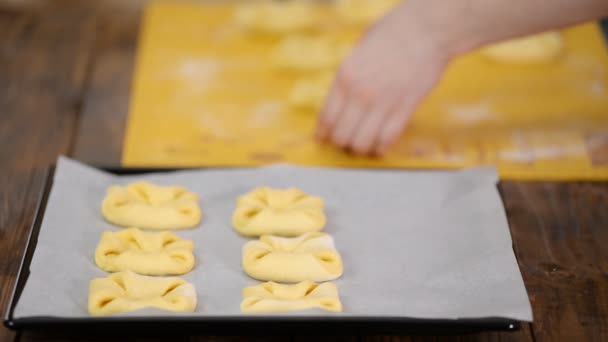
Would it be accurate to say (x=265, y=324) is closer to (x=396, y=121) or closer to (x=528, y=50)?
(x=396, y=121)

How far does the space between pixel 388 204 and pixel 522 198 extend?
279mm

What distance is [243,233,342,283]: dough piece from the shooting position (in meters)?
1.23

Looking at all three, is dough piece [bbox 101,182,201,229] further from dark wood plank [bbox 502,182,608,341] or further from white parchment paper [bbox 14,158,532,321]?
dark wood plank [bbox 502,182,608,341]

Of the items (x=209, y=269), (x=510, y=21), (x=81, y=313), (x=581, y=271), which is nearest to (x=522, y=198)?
(x=581, y=271)

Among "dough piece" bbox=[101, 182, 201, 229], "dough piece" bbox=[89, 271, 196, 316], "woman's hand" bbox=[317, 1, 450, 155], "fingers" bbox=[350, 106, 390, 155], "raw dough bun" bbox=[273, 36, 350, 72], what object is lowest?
"dough piece" bbox=[89, 271, 196, 316]

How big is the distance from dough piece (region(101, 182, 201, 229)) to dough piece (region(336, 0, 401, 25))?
1.03 metres

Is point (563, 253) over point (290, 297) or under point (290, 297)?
over

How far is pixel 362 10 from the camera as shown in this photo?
226 cm

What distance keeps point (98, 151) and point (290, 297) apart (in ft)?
2.22

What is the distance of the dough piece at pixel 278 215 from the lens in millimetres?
1339

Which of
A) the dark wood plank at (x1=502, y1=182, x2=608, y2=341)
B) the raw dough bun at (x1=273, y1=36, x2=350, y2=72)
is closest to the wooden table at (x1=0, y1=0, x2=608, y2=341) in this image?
the dark wood plank at (x1=502, y1=182, x2=608, y2=341)

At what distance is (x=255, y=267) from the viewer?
1.23 m

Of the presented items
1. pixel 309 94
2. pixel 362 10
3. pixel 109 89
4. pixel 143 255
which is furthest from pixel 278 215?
pixel 362 10

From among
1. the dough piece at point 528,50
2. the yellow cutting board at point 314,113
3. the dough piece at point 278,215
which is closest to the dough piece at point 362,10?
the yellow cutting board at point 314,113
